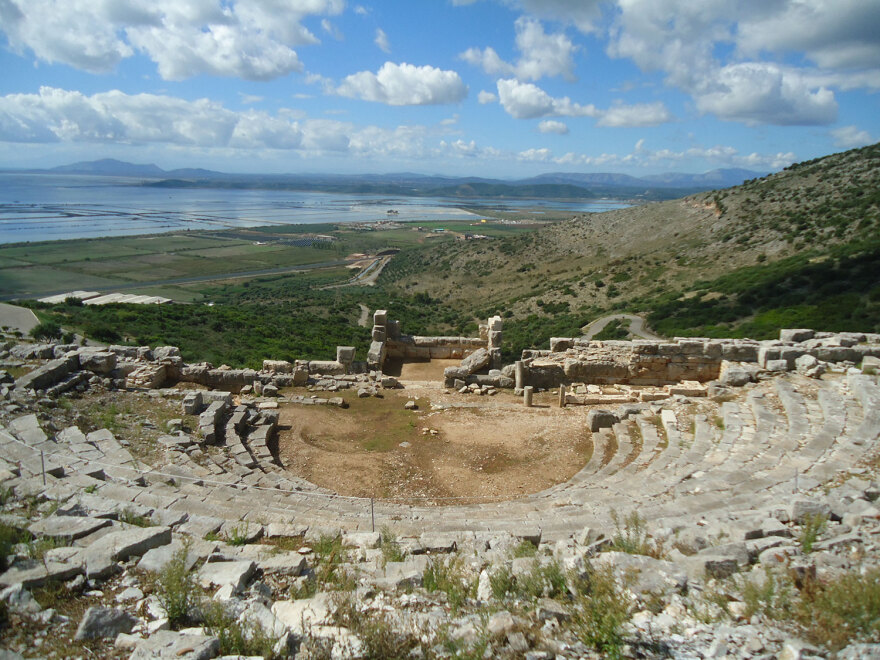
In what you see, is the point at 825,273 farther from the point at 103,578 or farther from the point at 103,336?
the point at 103,336

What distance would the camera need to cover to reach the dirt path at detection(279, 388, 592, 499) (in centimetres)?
1127

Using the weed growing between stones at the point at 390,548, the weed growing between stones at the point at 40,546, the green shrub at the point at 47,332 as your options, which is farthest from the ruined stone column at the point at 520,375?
the green shrub at the point at 47,332

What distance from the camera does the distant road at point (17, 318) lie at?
32.0m

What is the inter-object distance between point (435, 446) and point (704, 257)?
48711 mm

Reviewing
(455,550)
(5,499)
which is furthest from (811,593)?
(5,499)

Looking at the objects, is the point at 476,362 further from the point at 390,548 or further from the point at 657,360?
the point at 390,548

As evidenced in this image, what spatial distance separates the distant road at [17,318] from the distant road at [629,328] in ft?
117

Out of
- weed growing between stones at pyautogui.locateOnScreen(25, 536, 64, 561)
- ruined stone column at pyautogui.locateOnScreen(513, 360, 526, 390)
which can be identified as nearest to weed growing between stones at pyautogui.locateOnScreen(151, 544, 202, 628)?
weed growing between stones at pyautogui.locateOnScreen(25, 536, 64, 561)

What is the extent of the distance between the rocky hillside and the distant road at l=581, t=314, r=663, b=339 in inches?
56.5

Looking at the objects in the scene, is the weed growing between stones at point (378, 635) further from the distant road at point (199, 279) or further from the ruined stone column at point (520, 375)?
the distant road at point (199, 279)

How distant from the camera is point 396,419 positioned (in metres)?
14.8

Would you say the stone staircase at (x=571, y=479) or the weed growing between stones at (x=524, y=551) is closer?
the weed growing between stones at (x=524, y=551)

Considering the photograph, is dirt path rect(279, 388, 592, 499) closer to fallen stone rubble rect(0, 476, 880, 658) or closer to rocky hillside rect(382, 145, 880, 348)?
fallen stone rubble rect(0, 476, 880, 658)

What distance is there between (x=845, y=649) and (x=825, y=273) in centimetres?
3911
